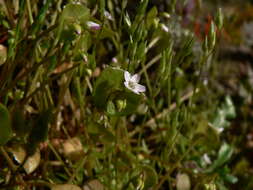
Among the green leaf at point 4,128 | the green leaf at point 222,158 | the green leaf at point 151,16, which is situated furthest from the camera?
the green leaf at point 222,158

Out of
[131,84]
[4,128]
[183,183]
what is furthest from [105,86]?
[183,183]

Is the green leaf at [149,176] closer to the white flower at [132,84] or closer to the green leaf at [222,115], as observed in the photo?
the white flower at [132,84]

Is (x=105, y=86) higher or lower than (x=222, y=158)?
higher

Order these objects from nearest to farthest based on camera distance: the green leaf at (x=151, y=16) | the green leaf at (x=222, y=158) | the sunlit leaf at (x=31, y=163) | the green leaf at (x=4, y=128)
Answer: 1. the green leaf at (x=4, y=128)
2. the sunlit leaf at (x=31, y=163)
3. the green leaf at (x=151, y=16)
4. the green leaf at (x=222, y=158)

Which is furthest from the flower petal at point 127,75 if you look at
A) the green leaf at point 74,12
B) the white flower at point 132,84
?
the green leaf at point 74,12

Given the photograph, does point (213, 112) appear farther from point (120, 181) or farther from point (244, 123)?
point (120, 181)

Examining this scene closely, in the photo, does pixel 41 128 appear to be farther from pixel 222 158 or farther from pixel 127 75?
pixel 222 158

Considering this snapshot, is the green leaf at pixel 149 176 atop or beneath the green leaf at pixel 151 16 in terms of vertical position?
beneath

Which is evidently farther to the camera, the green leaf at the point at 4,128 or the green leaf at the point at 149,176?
the green leaf at the point at 149,176

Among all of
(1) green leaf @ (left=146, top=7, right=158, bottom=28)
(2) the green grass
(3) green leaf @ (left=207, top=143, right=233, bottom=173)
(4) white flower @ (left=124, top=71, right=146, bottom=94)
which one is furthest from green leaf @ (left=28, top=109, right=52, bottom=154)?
(3) green leaf @ (left=207, top=143, right=233, bottom=173)

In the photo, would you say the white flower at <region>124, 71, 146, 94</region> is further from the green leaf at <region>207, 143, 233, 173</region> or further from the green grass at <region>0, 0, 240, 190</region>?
the green leaf at <region>207, 143, 233, 173</region>

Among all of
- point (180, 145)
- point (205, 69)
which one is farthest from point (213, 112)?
point (180, 145)
